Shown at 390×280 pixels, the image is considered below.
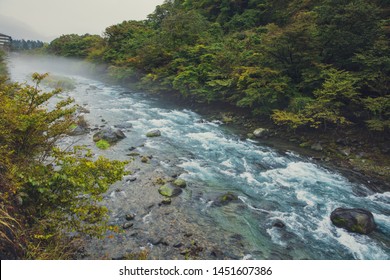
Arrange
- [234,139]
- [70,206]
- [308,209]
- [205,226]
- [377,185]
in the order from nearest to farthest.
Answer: [70,206], [205,226], [308,209], [377,185], [234,139]

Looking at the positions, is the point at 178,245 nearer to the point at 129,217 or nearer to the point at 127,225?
the point at 127,225

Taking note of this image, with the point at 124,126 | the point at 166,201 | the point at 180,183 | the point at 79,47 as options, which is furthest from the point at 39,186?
the point at 79,47

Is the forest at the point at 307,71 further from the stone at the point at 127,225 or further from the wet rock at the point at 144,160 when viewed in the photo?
the stone at the point at 127,225

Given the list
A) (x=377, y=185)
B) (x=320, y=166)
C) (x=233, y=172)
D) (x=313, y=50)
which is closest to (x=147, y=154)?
(x=233, y=172)

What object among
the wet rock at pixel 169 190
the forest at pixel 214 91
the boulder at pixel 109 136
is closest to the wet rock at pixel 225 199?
the wet rock at pixel 169 190

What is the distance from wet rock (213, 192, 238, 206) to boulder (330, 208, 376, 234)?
3.55 m

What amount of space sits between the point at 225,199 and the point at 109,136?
8.57 metres

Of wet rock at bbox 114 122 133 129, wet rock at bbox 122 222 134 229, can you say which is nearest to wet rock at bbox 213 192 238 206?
wet rock at bbox 122 222 134 229

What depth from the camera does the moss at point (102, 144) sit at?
1348 centimetres

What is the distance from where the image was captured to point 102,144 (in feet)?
45.0

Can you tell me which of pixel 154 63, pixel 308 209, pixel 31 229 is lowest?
pixel 308 209

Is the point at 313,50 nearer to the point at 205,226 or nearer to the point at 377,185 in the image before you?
the point at 377,185

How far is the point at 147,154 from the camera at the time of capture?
13.1 m

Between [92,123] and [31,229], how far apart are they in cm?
1322
